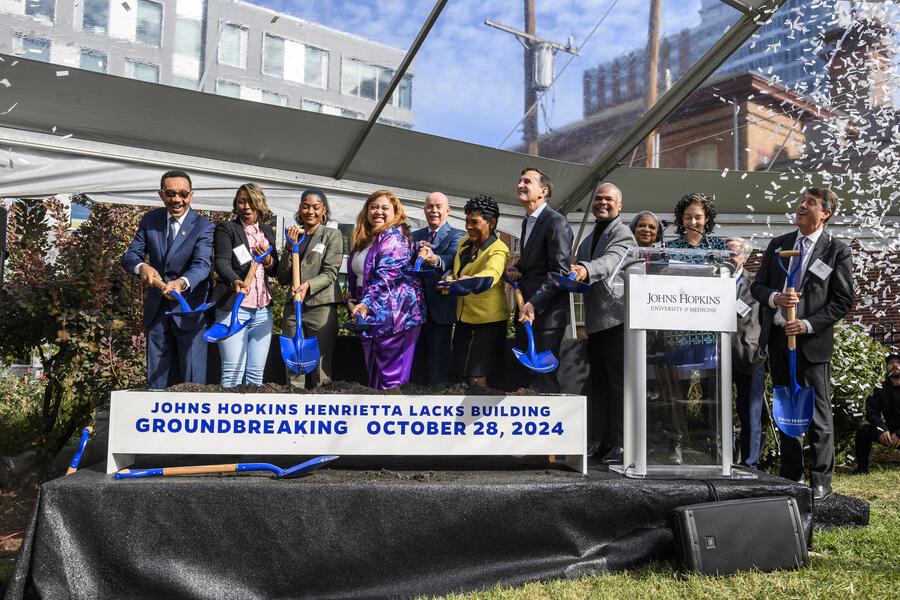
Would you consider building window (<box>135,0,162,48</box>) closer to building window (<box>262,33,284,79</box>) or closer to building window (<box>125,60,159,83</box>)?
building window (<box>125,60,159,83</box>)

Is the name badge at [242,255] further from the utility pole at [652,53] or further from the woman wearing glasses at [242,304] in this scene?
the utility pole at [652,53]

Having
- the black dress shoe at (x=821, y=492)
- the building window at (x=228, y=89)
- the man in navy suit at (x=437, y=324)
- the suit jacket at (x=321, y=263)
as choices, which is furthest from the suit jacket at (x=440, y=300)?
the black dress shoe at (x=821, y=492)

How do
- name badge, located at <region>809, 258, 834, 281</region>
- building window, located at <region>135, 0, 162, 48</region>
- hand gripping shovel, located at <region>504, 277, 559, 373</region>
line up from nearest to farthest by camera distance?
hand gripping shovel, located at <region>504, 277, 559, 373</region> → name badge, located at <region>809, 258, 834, 281</region> → building window, located at <region>135, 0, 162, 48</region>

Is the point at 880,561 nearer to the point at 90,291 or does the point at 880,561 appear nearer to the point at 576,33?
the point at 576,33

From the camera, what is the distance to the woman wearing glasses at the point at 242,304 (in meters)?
3.18

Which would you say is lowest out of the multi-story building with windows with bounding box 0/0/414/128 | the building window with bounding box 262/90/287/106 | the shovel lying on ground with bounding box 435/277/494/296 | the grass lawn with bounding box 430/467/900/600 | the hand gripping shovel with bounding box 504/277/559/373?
the grass lawn with bounding box 430/467/900/600

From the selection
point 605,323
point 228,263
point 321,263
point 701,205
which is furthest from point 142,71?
point 701,205

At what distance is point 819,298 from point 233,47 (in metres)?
3.45

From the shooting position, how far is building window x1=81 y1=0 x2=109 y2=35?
3420mm

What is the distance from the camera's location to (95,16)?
3441 mm

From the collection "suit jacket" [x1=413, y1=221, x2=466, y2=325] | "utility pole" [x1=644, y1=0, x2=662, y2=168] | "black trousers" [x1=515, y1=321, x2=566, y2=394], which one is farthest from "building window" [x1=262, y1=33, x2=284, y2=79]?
"utility pole" [x1=644, y1=0, x2=662, y2=168]

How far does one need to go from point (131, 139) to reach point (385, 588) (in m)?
3.28

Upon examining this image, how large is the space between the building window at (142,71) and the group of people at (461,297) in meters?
0.85

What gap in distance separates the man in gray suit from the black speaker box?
0.61 meters
